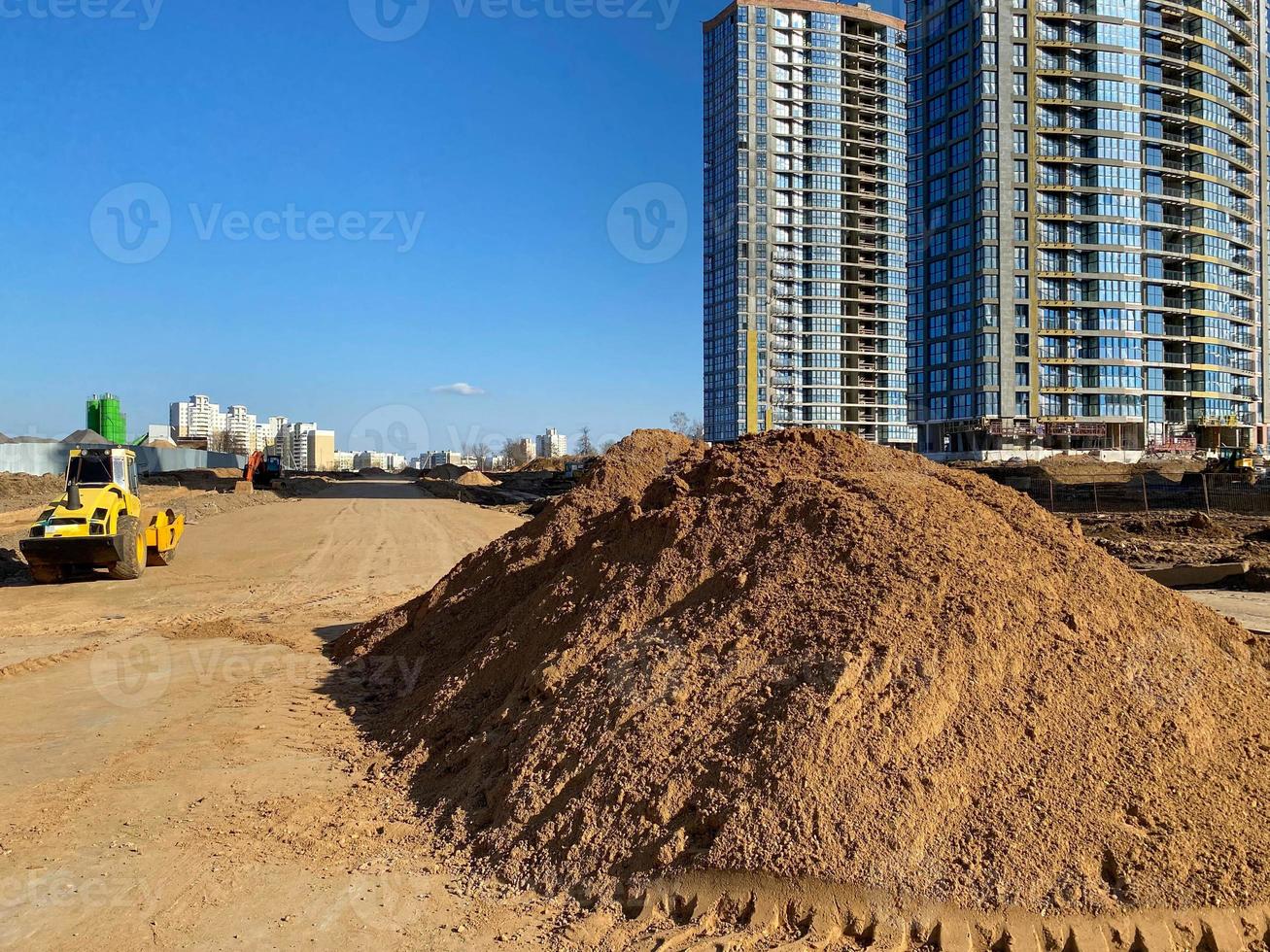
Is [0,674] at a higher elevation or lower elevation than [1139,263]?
lower

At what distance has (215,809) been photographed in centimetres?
538

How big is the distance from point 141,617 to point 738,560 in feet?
35.2

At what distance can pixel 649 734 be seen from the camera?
4.71m

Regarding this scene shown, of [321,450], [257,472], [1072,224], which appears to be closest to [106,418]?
[257,472]

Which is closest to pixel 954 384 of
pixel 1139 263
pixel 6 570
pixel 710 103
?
pixel 1139 263

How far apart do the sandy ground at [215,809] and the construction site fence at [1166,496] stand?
16.3m

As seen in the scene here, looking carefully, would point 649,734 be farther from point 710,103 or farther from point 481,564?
point 710,103

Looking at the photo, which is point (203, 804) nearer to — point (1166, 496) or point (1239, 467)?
point (1166, 496)

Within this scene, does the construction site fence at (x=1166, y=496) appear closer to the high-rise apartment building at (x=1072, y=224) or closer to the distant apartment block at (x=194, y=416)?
the high-rise apartment building at (x=1072, y=224)

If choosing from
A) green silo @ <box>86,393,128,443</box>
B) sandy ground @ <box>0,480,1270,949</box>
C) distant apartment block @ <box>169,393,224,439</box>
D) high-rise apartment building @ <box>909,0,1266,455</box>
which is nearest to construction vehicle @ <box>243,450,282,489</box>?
green silo @ <box>86,393,128,443</box>

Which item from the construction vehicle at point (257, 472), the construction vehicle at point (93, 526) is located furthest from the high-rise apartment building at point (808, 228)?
the construction vehicle at point (93, 526)

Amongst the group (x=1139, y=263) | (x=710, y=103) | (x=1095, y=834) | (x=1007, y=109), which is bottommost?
(x=1095, y=834)

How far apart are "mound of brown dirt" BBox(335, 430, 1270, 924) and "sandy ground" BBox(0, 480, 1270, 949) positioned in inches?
13.0

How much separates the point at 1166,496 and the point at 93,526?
31.3 m
